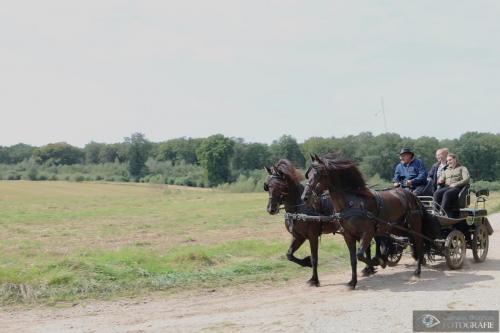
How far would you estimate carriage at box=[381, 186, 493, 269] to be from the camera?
10.5m

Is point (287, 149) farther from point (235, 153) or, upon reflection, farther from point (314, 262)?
point (314, 262)

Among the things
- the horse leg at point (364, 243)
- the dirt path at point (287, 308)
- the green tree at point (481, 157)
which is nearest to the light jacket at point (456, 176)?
the dirt path at point (287, 308)

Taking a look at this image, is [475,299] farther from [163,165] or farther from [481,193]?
[163,165]

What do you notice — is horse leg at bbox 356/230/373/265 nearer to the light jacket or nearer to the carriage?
the carriage

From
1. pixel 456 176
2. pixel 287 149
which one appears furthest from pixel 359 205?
pixel 287 149

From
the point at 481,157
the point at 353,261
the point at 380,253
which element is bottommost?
the point at 380,253

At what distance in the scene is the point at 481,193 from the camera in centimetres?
1164

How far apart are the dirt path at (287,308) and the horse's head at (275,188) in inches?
56.9

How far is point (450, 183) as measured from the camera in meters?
11.1

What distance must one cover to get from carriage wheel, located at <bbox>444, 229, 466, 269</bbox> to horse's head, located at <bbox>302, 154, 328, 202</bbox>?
3076 mm

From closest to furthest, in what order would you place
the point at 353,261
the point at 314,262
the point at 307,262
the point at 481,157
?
1. the point at 353,261
2. the point at 314,262
3. the point at 307,262
4. the point at 481,157

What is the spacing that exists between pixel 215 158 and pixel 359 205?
81665mm

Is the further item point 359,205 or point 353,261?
point 359,205

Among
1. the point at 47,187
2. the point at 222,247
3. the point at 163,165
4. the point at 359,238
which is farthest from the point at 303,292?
the point at 163,165
